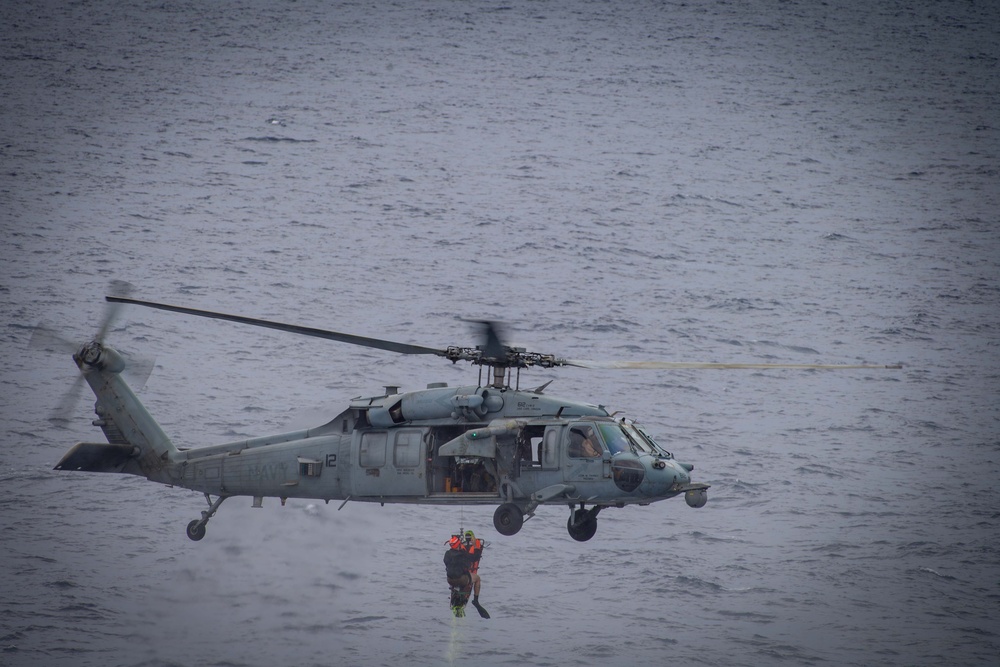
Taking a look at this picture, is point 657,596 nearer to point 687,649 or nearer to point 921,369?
point 687,649

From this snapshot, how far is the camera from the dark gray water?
54.7m

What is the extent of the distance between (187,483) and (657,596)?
3203 centimetres

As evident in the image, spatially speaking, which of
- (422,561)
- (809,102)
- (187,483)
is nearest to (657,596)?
(422,561)

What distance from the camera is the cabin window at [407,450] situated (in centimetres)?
2747

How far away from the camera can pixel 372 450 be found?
92.0 ft

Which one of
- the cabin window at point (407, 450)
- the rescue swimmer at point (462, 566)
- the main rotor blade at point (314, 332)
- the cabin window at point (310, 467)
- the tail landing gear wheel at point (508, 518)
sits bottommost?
the rescue swimmer at point (462, 566)

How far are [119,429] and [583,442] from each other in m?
13.7

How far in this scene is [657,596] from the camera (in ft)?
188

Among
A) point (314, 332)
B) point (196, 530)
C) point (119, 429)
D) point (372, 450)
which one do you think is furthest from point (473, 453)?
point (119, 429)

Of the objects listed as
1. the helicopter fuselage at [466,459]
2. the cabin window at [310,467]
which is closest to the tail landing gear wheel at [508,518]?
the helicopter fuselage at [466,459]

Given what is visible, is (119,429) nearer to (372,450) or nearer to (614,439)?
(372,450)

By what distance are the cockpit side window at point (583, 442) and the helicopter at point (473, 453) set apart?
0.07 ft

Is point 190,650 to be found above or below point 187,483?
below

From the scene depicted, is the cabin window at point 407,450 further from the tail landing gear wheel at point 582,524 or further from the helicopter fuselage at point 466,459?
the tail landing gear wheel at point 582,524
